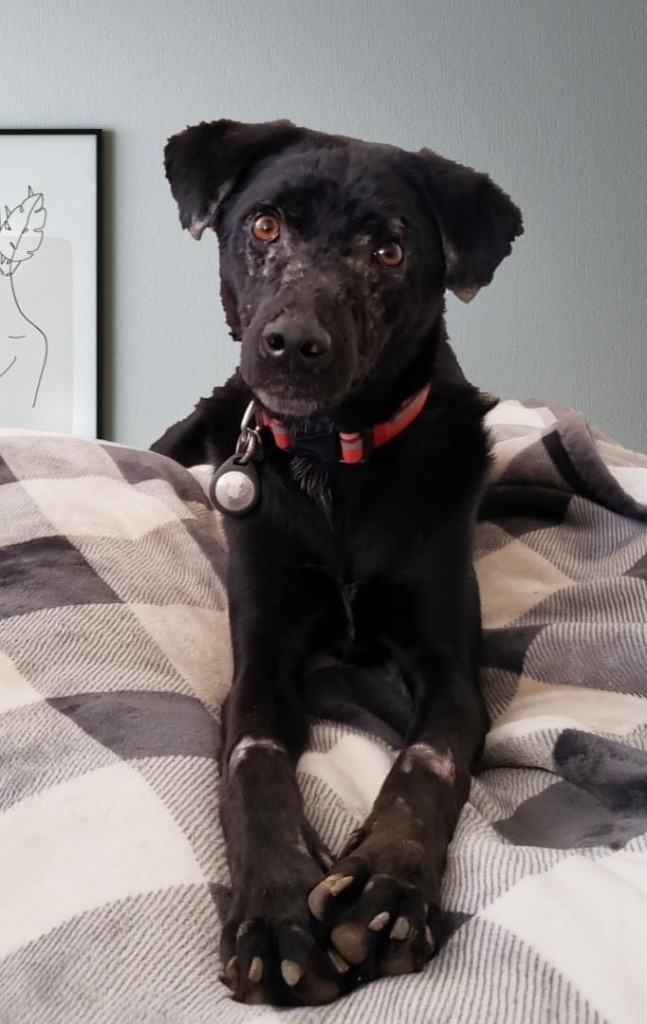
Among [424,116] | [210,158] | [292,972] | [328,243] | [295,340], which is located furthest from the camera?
[424,116]

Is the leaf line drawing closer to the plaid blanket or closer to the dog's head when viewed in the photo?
the plaid blanket

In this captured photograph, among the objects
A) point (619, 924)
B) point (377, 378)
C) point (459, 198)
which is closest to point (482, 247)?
point (459, 198)

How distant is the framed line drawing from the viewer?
2627 mm

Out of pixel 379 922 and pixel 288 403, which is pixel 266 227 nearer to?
pixel 288 403

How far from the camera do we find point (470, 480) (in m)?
1.22

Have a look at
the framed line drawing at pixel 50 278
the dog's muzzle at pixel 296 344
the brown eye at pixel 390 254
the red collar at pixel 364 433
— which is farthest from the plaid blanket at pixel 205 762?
the framed line drawing at pixel 50 278

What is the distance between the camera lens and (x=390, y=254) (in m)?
1.09

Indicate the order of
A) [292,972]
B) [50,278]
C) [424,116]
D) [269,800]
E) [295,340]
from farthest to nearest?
1. [50,278]
2. [424,116]
3. [295,340]
4. [269,800]
5. [292,972]

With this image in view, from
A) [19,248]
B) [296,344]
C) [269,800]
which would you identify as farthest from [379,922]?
[19,248]

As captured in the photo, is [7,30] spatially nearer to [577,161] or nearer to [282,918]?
[577,161]

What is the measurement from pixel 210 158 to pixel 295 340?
37 centimetres

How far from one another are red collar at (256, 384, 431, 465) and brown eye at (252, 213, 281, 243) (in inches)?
8.4

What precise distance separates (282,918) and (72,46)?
102 inches

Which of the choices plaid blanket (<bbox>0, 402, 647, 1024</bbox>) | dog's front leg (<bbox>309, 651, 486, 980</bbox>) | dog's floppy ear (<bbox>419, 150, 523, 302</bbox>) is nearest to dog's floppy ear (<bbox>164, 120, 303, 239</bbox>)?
dog's floppy ear (<bbox>419, 150, 523, 302</bbox>)
